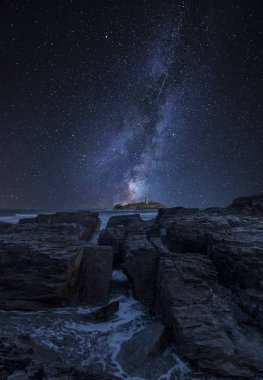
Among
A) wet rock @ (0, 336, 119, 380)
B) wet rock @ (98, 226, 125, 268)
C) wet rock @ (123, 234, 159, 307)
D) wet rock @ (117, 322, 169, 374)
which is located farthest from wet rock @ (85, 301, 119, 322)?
wet rock @ (98, 226, 125, 268)

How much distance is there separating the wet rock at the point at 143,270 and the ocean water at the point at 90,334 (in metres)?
0.30

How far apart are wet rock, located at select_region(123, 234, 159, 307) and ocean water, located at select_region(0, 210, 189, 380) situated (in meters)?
0.30

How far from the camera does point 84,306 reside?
279 inches

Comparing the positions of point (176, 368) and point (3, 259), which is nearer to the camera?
point (176, 368)

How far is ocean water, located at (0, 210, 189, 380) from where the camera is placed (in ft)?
15.8

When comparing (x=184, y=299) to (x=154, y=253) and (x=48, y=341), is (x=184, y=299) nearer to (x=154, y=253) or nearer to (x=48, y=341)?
(x=154, y=253)

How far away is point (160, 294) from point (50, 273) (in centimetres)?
295

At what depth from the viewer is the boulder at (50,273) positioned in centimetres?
689

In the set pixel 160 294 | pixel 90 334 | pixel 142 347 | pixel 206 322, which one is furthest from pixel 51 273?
pixel 206 322

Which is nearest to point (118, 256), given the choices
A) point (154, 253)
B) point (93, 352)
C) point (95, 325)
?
point (154, 253)

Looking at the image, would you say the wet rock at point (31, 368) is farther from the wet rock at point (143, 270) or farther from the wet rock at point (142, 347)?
the wet rock at point (143, 270)

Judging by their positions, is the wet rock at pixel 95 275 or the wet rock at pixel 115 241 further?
the wet rock at pixel 115 241

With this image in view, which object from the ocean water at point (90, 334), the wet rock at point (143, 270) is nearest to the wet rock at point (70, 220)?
the wet rock at point (143, 270)

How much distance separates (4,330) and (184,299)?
148 inches
